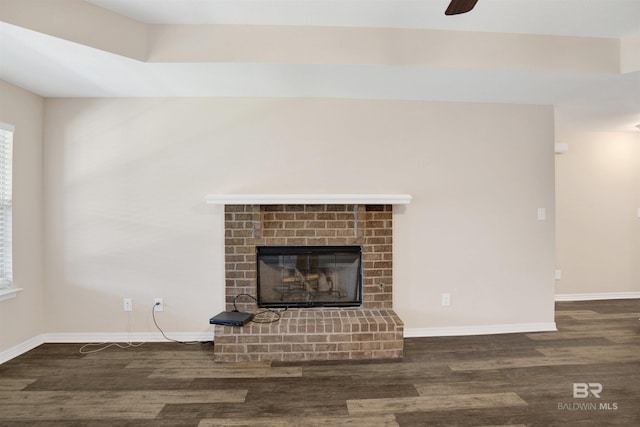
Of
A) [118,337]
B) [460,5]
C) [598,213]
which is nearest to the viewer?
[460,5]

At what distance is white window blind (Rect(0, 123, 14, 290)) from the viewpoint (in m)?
2.48

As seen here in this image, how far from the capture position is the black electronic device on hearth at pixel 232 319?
245 cm

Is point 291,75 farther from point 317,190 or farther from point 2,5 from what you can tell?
point 2,5

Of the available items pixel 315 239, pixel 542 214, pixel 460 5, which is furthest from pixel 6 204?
Answer: pixel 542 214

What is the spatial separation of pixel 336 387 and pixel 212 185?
1920mm

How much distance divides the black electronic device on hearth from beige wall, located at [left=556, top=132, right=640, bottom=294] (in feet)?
12.8

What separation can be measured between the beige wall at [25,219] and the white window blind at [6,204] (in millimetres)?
31

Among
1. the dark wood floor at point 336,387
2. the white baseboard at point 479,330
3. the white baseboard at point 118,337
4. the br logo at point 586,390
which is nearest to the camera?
the dark wood floor at point 336,387

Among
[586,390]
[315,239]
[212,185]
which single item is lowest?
[586,390]

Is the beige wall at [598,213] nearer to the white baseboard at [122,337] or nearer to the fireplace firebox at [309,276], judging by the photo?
the fireplace firebox at [309,276]

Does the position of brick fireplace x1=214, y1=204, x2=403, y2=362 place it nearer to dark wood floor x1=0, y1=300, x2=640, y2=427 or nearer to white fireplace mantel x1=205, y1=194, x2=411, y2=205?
white fireplace mantel x1=205, y1=194, x2=411, y2=205

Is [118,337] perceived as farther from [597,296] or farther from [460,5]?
[597,296]

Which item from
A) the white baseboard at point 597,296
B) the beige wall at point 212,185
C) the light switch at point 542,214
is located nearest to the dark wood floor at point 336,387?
the beige wall at point 212,185

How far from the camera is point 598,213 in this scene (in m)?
4.01
